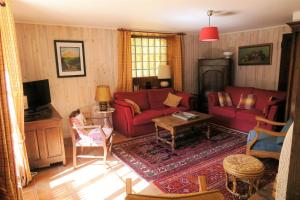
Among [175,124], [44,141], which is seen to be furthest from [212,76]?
[44,141]

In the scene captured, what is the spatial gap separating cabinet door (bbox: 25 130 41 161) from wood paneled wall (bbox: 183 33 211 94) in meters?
4.24

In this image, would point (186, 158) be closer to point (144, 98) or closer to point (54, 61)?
point (144, 98)

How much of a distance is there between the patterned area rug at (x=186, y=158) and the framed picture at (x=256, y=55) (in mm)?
2003

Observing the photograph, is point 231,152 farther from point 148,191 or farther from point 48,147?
point 48,147

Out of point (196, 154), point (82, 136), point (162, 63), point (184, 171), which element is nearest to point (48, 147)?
point (82, 136)

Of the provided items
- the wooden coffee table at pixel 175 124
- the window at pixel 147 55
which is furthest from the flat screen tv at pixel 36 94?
the window at pixel 147 55

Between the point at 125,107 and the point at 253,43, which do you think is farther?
the point at 253,43

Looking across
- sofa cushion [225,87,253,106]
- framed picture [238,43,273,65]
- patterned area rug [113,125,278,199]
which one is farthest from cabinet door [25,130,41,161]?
framed picture [238,43,273,65]

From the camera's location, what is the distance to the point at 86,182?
2.66m

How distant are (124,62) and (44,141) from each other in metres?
2.52

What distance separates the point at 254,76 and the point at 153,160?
12.2 ft

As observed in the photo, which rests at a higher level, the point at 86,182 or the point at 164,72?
the point at 164,72

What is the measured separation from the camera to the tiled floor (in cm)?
241

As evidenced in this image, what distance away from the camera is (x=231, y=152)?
3373 mm
